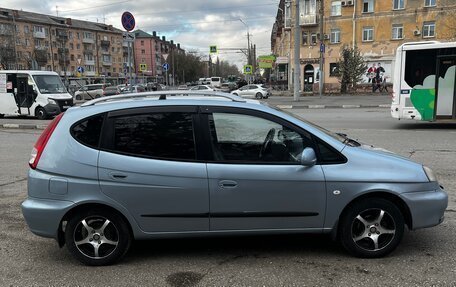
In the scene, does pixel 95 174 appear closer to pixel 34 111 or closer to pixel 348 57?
pixel 34 111

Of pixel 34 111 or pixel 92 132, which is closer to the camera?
pixel 92 132

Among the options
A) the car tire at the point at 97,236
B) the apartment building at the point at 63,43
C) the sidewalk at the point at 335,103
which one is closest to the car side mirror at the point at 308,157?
the car tire at the point at 97,236

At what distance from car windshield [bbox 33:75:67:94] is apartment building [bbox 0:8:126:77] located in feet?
184

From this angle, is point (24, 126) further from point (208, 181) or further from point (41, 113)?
point (208, 181)

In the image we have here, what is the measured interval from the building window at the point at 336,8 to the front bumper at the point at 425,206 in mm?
45530

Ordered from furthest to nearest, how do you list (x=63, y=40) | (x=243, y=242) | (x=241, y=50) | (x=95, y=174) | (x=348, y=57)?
(x=63, y=40) → (x=241, y=50) → (x=348, y=57) → (x=243, y=242) → (x=95, y=174)

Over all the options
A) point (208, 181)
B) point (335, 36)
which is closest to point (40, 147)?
point (208, 181)

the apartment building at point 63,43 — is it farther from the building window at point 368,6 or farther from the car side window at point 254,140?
the car side window at point 254,140

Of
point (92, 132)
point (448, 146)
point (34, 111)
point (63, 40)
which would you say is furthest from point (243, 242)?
point (63, 40)

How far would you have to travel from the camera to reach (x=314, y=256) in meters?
4.04

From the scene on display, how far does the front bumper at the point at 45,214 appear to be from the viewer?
3801 millimetres

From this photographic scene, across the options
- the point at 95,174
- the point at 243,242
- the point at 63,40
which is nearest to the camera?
the point at 95,174

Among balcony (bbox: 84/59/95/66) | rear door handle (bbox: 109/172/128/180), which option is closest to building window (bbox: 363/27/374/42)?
rear door handle (bbox: 109/172/128/180)

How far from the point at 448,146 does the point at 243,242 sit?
25.6 ft
